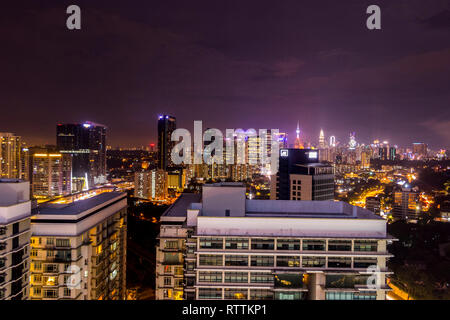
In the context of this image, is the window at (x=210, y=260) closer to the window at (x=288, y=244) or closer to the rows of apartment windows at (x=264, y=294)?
the rows of apartment windows at (x=264, y=294)

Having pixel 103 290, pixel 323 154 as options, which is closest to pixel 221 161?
pixel 323 154

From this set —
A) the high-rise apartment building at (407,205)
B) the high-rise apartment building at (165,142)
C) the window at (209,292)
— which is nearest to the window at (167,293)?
the window at (209,292)

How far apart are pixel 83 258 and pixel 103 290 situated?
54.0 inches

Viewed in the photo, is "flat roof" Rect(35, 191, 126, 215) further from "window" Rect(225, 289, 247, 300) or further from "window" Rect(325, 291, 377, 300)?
"window" Rect(325, 291, 377, 300)

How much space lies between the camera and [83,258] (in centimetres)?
621

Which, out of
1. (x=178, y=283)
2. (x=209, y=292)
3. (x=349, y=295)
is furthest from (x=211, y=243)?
(x=349, y=295)

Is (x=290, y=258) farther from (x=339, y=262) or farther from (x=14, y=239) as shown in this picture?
(x=14, y=239)

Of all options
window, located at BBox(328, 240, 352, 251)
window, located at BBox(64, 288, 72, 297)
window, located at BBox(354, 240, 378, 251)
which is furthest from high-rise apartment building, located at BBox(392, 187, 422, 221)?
window, located at BBox(64, 288, 72, 297)

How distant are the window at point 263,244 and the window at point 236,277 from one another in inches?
17.7

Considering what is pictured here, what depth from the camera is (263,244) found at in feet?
17.3

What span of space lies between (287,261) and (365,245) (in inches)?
51.0

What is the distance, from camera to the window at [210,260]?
527cm
